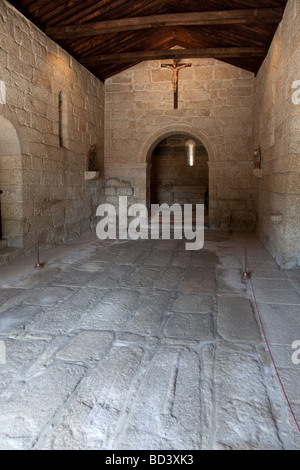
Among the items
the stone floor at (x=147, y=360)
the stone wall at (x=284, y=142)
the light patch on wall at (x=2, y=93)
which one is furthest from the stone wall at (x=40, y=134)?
the stone wall at (x=284, y=142)

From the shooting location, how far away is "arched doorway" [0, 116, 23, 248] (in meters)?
5.21

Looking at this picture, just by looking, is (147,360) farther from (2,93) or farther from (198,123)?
(198,123)

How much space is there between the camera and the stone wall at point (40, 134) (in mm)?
4957

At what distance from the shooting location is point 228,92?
8.26 metres

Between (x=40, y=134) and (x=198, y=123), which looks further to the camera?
(x=198, y=123)

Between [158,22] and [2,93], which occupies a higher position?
[158,22]

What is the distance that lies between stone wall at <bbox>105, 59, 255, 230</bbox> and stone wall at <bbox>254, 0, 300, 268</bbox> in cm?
185

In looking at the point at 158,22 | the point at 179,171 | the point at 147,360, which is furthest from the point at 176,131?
the point at 147,360

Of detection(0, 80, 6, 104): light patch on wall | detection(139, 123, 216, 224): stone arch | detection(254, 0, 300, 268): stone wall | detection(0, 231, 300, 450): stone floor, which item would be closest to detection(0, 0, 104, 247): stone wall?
detection(0, 80, 6, 104): light patch on wall

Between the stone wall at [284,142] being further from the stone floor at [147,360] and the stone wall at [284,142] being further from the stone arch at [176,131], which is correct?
the stone arch at [176,131]

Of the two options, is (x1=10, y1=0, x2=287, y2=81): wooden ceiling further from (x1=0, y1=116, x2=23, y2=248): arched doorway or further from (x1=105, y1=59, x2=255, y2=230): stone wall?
(x1=0, y1=116, x2=23, y2=248): arched doorway

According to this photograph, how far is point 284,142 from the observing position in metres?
4.87

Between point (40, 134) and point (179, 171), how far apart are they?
8.04 meters

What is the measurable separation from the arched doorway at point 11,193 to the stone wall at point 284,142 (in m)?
3.53
